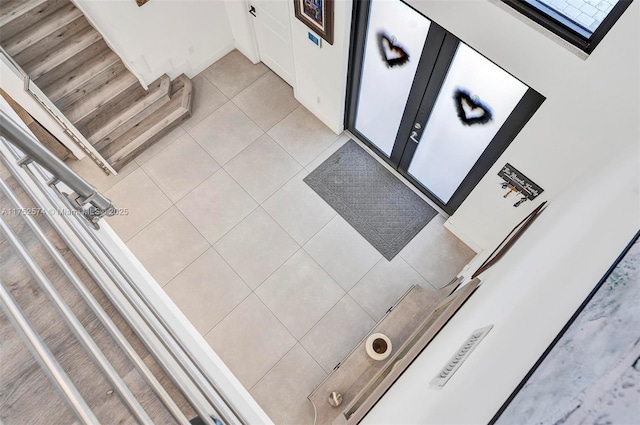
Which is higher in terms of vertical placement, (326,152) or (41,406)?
(326,152)

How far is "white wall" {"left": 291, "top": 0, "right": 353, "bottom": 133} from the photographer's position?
3816mm

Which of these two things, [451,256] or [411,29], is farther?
[451,256]

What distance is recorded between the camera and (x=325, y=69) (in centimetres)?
445

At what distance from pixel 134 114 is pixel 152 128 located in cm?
26

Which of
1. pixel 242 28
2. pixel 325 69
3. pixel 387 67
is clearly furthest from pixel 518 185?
pixel 242 28

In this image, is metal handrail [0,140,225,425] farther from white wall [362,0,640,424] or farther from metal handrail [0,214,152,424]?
white wall [362,0,640,424]

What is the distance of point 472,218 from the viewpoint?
4.12 metres

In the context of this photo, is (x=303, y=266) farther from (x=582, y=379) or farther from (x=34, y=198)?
(x=582, y=379)

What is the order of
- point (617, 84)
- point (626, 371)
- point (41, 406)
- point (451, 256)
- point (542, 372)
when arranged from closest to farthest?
point (626, 371) → point (542, 372) → point (41, 406) → point (617, 84) → point (451, 256)

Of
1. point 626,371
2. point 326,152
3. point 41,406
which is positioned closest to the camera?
point 626,371

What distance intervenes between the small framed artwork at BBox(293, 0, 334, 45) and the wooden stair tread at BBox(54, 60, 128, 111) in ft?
7.77

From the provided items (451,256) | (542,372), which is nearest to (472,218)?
(451,256)

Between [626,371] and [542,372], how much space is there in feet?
0.73

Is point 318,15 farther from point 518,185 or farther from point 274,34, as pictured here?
point 518,185
